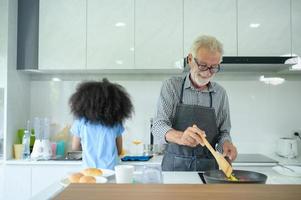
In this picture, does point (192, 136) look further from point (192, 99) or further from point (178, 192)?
point (178, 192)

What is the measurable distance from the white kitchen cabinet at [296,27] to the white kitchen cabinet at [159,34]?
0.90 metres

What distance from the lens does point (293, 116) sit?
271 centimetres

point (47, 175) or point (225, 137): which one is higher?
point (225, 137)

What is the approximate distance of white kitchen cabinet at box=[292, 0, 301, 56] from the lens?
238 cm

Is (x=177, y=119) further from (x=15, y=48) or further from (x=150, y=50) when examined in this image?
Answer: (x=15, y=48)

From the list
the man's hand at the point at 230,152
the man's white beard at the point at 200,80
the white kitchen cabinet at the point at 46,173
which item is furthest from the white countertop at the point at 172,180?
the white kitchen cabinet at the point at 46,173

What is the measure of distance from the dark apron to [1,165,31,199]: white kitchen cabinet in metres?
1.25

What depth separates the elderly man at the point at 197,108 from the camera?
1603mm

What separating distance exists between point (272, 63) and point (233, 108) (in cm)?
69

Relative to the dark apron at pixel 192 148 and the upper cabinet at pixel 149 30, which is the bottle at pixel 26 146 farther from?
the dark apron at pixel 192 148

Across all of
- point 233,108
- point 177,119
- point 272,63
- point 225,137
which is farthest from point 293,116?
point 177,119

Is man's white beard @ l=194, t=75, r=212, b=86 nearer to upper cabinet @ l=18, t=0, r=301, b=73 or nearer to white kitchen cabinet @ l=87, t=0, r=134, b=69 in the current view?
upper cabinet @ l=18, t=0, r=301, b=73

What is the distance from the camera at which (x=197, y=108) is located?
1711mm

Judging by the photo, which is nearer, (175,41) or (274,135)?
(175,41)
